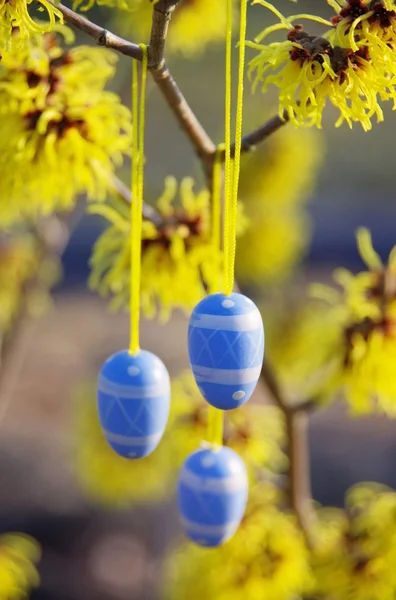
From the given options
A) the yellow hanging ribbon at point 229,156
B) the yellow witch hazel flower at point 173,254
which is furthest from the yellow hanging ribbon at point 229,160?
the yellow witch hazel flower at point 173,254

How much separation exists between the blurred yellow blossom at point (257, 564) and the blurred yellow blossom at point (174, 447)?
3cm

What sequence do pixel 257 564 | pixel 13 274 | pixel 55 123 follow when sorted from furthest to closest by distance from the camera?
1. pixel 13 274
2. pixel 257 564
3. pixel 55 123

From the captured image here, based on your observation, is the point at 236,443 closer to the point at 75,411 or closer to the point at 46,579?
the point at 75,411

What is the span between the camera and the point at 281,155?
3.33 feet

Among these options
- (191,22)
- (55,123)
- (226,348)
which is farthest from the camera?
(191,22)

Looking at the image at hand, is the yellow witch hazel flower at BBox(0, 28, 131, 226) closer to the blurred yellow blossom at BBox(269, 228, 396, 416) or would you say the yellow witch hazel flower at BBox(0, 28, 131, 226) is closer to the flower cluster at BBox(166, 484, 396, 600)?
the blurred yellow blossom at BBox(269, 228, 396, 416)

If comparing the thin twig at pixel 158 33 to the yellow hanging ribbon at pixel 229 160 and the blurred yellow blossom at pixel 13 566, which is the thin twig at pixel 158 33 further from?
the blurred yellow blossom at pixel 13 566

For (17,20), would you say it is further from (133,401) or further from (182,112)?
(133,401)

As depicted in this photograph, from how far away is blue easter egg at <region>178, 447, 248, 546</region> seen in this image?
492 mm

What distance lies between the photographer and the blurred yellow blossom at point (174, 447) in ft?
2.22

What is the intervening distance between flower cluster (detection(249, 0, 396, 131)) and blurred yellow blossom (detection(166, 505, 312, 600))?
388 mm

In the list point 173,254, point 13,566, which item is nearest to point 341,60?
point 173,254

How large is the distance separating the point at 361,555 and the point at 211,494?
234 mm

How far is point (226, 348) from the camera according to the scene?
401 millimetres
